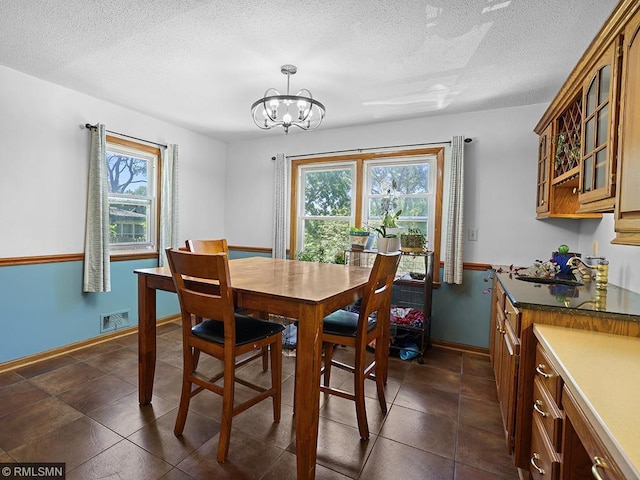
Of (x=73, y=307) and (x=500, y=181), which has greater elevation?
(x=500, y=181)

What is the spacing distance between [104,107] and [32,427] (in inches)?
109

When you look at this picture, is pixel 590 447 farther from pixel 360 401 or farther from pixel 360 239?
pixel 360 239

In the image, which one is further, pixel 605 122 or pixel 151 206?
pixel 151 206

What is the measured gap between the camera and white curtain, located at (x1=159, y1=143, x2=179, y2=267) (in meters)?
3.75

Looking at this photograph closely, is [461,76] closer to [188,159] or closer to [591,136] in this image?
[591,136]

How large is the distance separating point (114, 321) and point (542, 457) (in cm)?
363

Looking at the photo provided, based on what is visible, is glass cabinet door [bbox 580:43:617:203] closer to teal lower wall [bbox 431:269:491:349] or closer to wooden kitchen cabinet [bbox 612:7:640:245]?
wooden kitchen cabinet [bbox 612:7:640:245]

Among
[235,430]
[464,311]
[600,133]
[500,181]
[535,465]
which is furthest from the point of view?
[464,311]

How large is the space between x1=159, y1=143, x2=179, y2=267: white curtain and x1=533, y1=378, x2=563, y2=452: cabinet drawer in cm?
357

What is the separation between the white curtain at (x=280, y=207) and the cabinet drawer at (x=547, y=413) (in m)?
3.16

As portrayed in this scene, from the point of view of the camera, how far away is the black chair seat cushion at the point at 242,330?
1.75 meters

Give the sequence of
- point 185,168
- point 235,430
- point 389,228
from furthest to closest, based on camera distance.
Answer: point 185,168 < point 389,228 < point 235,430

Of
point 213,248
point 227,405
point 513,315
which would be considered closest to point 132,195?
point 213,248

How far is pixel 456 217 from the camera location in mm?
3225
